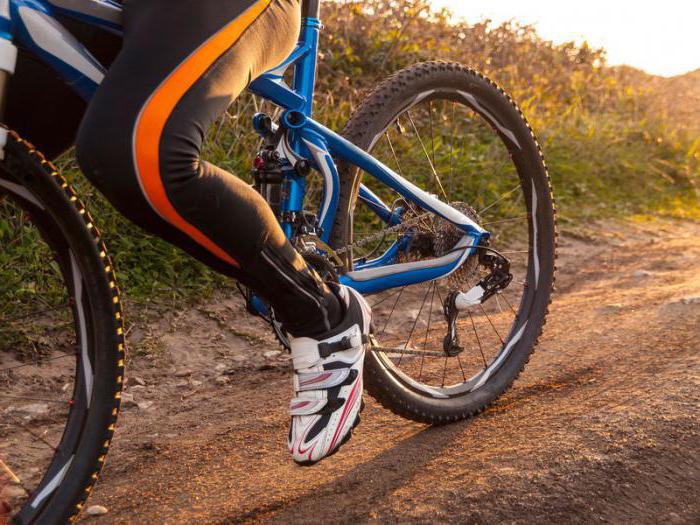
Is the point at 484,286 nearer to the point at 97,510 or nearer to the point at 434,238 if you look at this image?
the point at 434,238

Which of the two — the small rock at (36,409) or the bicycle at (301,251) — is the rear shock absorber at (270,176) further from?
the small rock at (36,409)

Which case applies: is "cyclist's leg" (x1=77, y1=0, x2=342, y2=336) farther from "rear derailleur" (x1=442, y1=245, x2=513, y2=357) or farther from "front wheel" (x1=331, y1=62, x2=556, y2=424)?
"rear derailleur" (x1=442, y1=245, x2=513, y2=357)

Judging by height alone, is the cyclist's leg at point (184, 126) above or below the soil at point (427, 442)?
above

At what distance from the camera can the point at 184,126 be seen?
5.63 feet

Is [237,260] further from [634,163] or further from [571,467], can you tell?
[634,163]

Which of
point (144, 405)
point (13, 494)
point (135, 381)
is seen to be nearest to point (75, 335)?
point (13, 494)

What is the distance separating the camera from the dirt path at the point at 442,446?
2.14m

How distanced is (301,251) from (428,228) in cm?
67

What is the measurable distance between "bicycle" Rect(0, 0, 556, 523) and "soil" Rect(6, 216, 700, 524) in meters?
0.21

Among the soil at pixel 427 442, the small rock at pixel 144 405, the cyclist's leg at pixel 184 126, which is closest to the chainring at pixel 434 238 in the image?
the soil at pixel 427 442

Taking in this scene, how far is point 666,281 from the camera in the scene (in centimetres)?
486

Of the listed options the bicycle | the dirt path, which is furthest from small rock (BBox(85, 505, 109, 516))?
the bicycle

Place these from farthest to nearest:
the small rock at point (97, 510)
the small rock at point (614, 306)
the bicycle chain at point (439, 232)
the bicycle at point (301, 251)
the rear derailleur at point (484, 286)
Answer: the small rock at point (614, 306)
the rear derailleur at point (484, 286)
the bicycle chain at point (439, 232)
the small rock at point (97, 510)
the bicycle at point (301, 251)

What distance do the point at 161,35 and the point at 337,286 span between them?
2.79 ft
